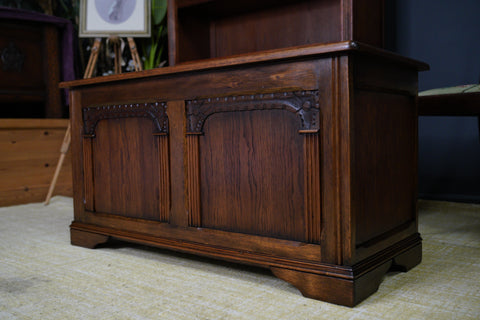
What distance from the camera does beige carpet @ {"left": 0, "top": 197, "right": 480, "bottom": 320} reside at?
115 centimetres

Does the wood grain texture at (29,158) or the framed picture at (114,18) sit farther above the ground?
the framed picture at (114,18)

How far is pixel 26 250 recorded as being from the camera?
1830 millimetres

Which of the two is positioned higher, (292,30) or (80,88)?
(292,30)

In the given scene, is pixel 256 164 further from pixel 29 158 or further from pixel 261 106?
pixel 29 158

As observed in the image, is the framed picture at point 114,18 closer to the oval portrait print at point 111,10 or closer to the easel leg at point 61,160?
the oval portrait print at point 111,10

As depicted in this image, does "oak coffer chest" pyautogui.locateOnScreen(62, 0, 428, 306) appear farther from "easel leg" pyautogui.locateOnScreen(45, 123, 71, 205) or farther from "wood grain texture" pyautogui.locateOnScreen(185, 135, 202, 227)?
"easel leg" pyautogui.locateOnScreen(45, 123, 71, 205)

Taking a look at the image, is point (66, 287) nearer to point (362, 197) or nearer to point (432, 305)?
point (362, 197)

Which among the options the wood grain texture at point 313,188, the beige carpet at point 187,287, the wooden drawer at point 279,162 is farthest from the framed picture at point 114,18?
the wood grain texture at point 313,188

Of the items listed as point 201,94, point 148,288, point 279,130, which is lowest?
point 148,288

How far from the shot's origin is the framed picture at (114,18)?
2756 mm

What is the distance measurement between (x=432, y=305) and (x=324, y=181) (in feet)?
1.34

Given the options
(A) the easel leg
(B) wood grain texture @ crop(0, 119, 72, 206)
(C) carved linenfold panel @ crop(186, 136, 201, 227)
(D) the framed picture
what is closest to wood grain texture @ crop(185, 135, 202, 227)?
(C) carved linenfold panel @ crop(186, 136, 201, 227)

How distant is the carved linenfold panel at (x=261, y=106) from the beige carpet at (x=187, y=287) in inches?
18.5

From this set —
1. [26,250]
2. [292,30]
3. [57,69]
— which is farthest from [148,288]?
[57,69]
